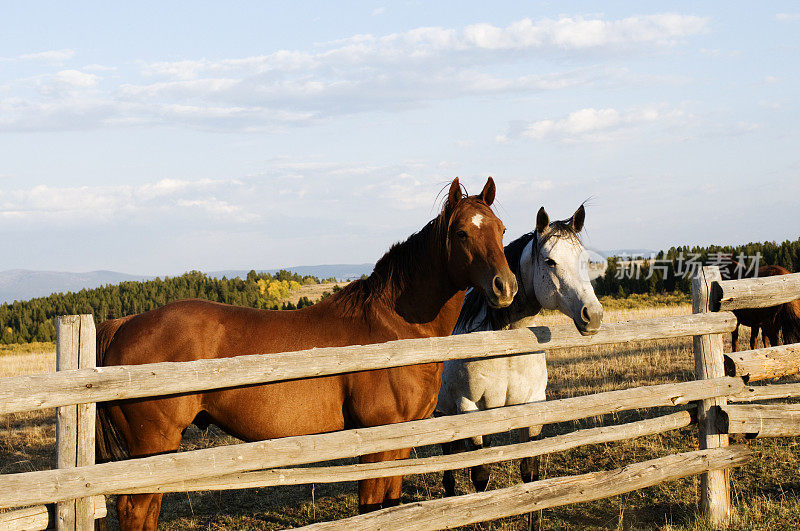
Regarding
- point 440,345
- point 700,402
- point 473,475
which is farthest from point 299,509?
point 700,402

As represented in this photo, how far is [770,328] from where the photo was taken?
11578 millimetres

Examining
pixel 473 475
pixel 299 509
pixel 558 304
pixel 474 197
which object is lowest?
pixel 299 509

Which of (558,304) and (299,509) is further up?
(558,304)

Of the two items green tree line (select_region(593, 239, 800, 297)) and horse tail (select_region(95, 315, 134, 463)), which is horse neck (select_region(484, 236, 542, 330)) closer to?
horse tail (select_region(95, 315, 134, 463))

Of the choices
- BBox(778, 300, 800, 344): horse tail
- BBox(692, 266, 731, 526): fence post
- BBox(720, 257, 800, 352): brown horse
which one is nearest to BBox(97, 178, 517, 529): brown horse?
BBox(692, 266, 731, 526): fence post

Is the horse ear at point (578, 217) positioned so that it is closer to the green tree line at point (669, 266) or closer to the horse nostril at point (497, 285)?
the horse nostril at point (497, 285)

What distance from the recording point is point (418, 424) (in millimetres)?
4121

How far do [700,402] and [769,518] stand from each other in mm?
1049

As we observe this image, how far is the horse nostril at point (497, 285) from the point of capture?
4172 mm

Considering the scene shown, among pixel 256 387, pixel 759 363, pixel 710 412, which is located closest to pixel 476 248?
pixel 256 387

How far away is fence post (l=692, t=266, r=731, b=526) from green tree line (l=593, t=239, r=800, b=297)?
30424mm

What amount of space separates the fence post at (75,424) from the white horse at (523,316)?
302 centimetres

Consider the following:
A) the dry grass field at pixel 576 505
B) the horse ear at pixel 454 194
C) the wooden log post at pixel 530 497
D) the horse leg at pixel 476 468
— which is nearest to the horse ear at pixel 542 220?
the horse ear at pixel 454 194

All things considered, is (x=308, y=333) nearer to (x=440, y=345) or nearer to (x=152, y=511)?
(x=440, y=345)
